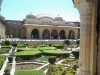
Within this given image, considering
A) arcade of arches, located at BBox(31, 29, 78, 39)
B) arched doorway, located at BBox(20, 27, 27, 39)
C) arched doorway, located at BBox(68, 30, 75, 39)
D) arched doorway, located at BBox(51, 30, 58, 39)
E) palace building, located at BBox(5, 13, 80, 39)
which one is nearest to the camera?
palace building, located at BBox(5, 13, 80, 39)

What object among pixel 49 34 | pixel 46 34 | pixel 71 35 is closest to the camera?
pixel 49 34

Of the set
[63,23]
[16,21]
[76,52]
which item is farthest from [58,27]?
[76,52]

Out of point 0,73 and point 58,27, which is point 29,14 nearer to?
point 58,27

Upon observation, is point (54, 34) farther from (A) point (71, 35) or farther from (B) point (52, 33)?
(A) point (71, 35)

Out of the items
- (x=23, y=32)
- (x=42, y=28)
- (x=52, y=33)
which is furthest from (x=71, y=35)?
(x=23, y=32)

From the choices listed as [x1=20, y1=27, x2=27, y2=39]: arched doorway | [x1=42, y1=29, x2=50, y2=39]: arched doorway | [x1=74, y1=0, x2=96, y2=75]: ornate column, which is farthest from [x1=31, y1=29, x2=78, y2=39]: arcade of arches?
[x1=74, y1=0, x2=96, y2=75]: ornate column

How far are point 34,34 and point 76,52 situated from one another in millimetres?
34449

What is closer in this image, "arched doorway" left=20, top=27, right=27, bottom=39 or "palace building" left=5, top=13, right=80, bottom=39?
"palace building" left=5, top=13, right=80, bottom=39

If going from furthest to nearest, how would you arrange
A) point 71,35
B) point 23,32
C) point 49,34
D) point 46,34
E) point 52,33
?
point 71,35 < point 23,32 < point 46,34 < point 52,33 < point 49,34

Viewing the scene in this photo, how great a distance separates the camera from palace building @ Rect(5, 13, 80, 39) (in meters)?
49.6

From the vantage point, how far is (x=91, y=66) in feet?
17.6

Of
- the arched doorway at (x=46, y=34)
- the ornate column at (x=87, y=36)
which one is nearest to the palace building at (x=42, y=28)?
the arched doorway at (x=46, y=34)

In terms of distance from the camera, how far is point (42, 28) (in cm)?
4959

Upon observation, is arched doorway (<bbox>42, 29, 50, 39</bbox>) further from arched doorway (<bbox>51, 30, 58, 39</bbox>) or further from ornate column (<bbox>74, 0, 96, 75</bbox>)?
ornate column (<bbox>74, 0, 96, 75</bbox>)
